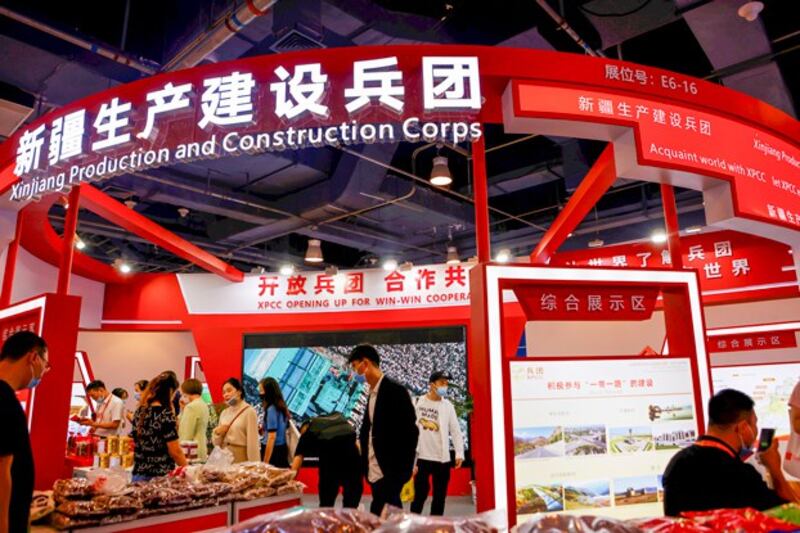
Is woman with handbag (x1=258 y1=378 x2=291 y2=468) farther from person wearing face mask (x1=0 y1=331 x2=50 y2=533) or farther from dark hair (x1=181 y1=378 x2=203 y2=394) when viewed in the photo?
person wearing face mask (x1=0 y1=331 x2=50 y2=533)

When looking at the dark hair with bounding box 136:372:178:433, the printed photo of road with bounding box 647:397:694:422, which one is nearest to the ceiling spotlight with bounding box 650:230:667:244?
the printed photo of road with bounding box 647:397:694:422

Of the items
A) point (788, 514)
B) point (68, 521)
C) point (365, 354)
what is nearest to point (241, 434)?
point (365, 354)

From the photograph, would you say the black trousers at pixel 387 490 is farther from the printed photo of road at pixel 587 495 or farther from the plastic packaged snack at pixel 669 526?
the plastic packaged snack at pixel 669 526

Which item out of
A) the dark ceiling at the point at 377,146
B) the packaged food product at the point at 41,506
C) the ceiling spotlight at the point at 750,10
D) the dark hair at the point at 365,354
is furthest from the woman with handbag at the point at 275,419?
the ceiling spotlight at the point at 750,10

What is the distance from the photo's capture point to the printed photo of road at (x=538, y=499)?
126 inches

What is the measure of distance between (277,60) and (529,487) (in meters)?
3.07

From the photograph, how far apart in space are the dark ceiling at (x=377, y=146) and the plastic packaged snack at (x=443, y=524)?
4.94 meters

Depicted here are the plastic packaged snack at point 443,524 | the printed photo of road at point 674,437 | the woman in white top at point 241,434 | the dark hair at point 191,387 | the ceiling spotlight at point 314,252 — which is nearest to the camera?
the plastic packaged snack at point 443,524

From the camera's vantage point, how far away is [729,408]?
2.39 metres

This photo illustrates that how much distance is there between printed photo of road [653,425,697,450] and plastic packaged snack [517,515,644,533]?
9.19ft

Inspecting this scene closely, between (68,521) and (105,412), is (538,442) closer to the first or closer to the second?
(68,521)

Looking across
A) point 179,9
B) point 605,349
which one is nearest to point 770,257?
point 605,349

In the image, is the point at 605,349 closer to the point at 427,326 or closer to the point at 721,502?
the point at 427,326

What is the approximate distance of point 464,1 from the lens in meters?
5.68
